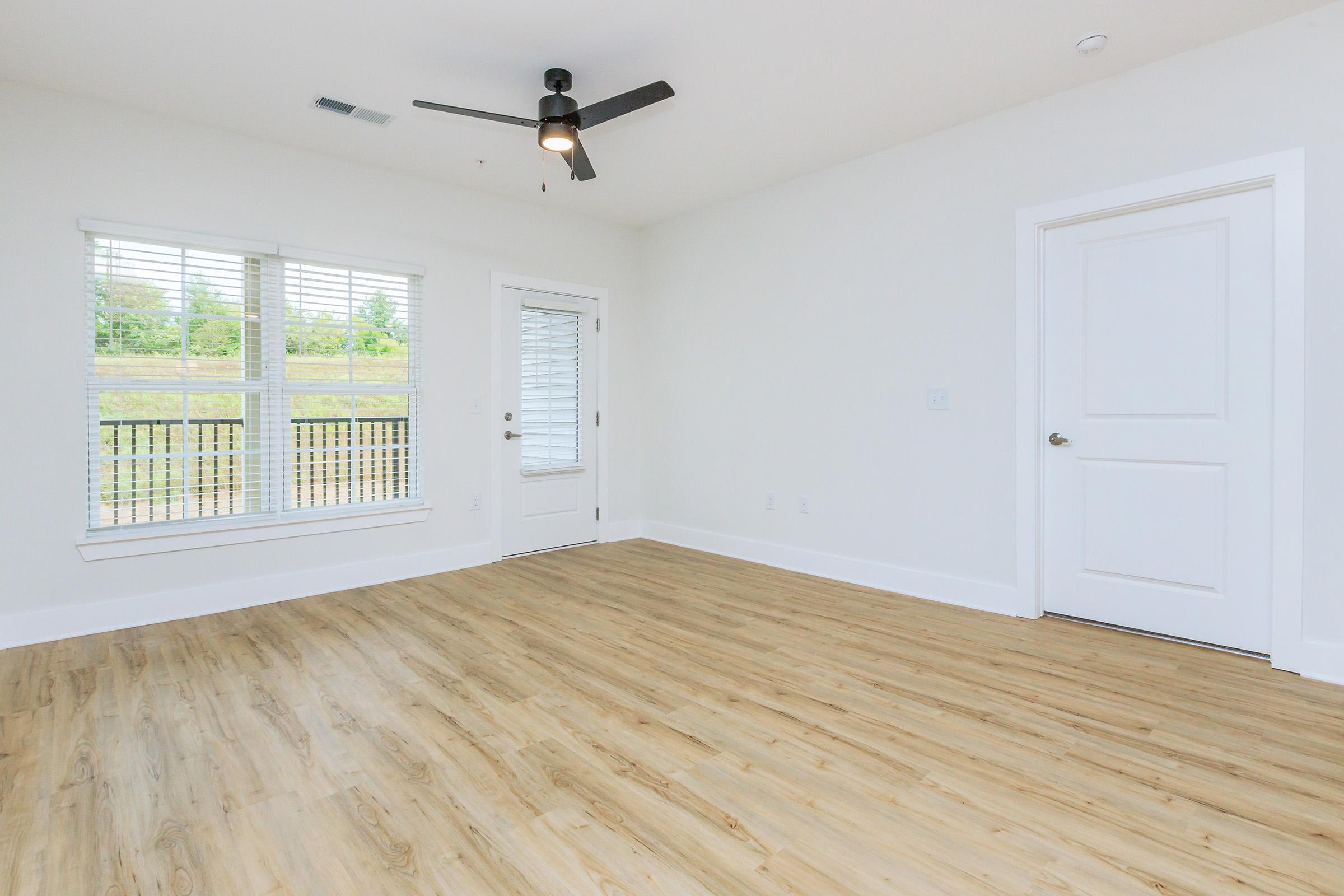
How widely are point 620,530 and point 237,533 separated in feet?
9.43

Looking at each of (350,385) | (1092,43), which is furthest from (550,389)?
(1092,43)

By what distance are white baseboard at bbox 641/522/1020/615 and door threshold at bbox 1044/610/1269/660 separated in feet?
0.79

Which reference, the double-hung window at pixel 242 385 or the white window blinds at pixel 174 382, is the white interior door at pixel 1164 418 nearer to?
the double-hung window at pixel 242 385

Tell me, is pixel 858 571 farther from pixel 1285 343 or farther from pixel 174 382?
pixel 174 382

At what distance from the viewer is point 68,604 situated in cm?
322

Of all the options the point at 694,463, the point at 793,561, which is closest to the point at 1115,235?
the point at 793,561

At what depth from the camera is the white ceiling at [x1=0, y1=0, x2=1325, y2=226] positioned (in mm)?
2592

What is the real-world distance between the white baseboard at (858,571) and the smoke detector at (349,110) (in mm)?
3583

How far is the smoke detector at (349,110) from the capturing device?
3336 mm

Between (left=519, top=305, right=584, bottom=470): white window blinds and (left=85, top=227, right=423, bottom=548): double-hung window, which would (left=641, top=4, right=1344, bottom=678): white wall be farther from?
(left=85, top=227, right=423, bottom=548): double-hung window

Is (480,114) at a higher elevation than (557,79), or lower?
lower

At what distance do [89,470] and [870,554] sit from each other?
4.42m

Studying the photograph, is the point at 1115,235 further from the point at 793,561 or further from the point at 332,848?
the point at 332,848

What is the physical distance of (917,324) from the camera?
151 inches
